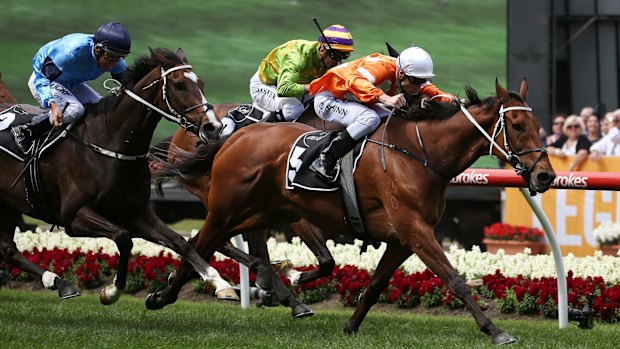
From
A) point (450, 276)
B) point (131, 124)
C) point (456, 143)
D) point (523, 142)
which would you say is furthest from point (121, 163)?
point (523, 142)

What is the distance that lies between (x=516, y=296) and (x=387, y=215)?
72.1 inches

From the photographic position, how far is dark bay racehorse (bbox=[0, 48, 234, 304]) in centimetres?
823

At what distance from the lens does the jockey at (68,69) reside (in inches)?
331

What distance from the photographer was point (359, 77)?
8.23m

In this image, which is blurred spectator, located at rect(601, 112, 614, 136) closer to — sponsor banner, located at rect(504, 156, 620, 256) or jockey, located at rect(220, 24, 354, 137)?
sponsor banner, located at rect(504, 156, 620, 256)

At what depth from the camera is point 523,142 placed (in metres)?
7.63

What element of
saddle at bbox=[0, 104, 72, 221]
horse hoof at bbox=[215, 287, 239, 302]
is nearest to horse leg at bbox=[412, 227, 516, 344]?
horse hoof at bbox=[215, 287, 239, 302]

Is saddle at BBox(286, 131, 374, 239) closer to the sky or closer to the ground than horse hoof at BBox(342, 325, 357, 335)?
closer to the sky

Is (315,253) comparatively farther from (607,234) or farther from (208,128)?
(607,234)

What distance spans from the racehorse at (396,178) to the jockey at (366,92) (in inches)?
5.3

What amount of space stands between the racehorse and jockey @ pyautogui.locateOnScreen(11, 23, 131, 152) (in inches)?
37.9

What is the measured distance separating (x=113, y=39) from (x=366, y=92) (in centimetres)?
161

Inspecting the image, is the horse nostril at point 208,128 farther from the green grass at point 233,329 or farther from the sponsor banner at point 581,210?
the sponsor banner at point 581,210

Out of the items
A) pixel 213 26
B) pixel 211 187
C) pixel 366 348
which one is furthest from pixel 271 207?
pixel 213 26
